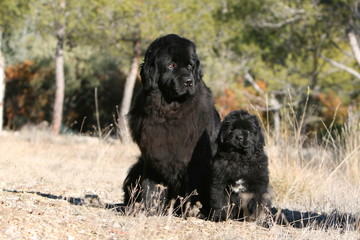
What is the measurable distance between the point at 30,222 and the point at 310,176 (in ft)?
14.7

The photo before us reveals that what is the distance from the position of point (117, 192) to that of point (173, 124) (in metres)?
2.67

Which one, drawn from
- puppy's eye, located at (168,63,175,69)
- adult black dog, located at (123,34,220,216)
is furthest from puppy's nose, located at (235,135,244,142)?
puppy's eye, located at (168,63,175,69)

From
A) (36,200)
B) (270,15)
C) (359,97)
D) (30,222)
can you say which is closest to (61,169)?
(36,200)

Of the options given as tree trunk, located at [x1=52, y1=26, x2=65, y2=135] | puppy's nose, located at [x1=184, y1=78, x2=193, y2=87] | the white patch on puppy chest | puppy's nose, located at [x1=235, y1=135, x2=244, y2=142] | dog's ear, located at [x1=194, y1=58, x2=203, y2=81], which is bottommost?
tree trunk, located at [x1=52, y1=26, x2=65, y2=135]

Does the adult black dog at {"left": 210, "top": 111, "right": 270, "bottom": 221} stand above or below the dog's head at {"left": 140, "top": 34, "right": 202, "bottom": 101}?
below

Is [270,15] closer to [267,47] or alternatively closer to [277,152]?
[267,47]

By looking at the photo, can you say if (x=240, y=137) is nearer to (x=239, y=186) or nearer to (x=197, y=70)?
(x=239, y=186)

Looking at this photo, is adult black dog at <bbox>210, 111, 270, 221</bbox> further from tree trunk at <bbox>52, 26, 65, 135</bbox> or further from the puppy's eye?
tree trunk at <bbox>52, 26, 65, 135</bbox>

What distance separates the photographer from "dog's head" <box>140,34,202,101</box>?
5.32 m

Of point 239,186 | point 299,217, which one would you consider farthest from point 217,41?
point 239,186

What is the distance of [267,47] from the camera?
2170 cm

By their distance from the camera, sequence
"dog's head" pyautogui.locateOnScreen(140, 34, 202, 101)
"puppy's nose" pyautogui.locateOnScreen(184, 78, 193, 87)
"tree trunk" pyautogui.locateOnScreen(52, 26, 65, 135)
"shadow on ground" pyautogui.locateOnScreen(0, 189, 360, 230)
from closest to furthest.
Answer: "puppy's nose" pyautogui.locateOnScreen(184, 78, 193, 87)
"dog's head" pyautogui.locateOnScreen(140, 34, 202, 101)
"shadow on ground" pyautogui.locateOnScreen(0, 189, 360, 230)
"tree trunk" pyautogui.locateOnScreen(52, 26, 65, 135)

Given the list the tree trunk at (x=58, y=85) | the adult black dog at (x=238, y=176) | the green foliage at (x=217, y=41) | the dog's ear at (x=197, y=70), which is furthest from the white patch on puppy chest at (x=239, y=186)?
the tree trunk at (x=58, y=85)

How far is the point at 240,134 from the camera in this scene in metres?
5.38
